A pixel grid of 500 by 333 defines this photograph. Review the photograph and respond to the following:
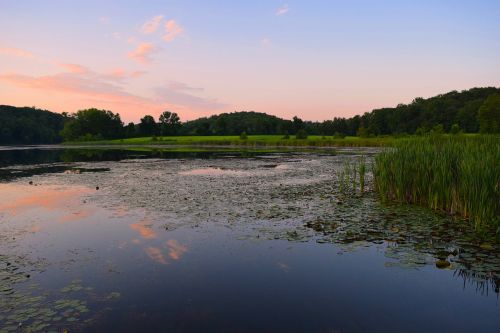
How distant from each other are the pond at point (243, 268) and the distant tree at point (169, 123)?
132039 mm

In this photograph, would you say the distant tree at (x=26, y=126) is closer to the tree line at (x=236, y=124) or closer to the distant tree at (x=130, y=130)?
the tree line at (x=236, y=124)

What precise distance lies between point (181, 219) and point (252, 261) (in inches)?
200

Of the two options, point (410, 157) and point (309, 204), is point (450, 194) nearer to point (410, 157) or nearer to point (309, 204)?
point (410, 157)

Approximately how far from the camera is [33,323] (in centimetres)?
612

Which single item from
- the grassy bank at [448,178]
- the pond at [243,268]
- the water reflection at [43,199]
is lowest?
the pond at [243,268]

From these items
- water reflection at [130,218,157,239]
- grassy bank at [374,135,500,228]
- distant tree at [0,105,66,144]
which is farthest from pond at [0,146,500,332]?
distant tree at [0,105,66,144]

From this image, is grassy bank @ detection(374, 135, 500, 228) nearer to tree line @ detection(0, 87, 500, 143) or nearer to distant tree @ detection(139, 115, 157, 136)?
tree line @ detection(0, 87, 500, 143)

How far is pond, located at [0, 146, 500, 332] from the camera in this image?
6.45 meters

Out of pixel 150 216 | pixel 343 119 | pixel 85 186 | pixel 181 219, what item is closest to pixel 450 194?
pixel 181 219

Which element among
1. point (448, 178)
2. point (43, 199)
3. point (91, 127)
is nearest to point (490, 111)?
point (448, 178)

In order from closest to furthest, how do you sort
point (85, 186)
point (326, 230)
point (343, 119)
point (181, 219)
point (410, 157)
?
point (326, 230) < point (181, 219) < point (410, 157) < point (85, 186) < point (343, 119)

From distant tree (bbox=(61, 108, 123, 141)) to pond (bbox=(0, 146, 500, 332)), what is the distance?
142614 millimetres

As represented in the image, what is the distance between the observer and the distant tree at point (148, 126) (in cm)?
14411

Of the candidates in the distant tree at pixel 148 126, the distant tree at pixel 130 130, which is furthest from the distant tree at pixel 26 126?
the distant tree at pixel 148 126
